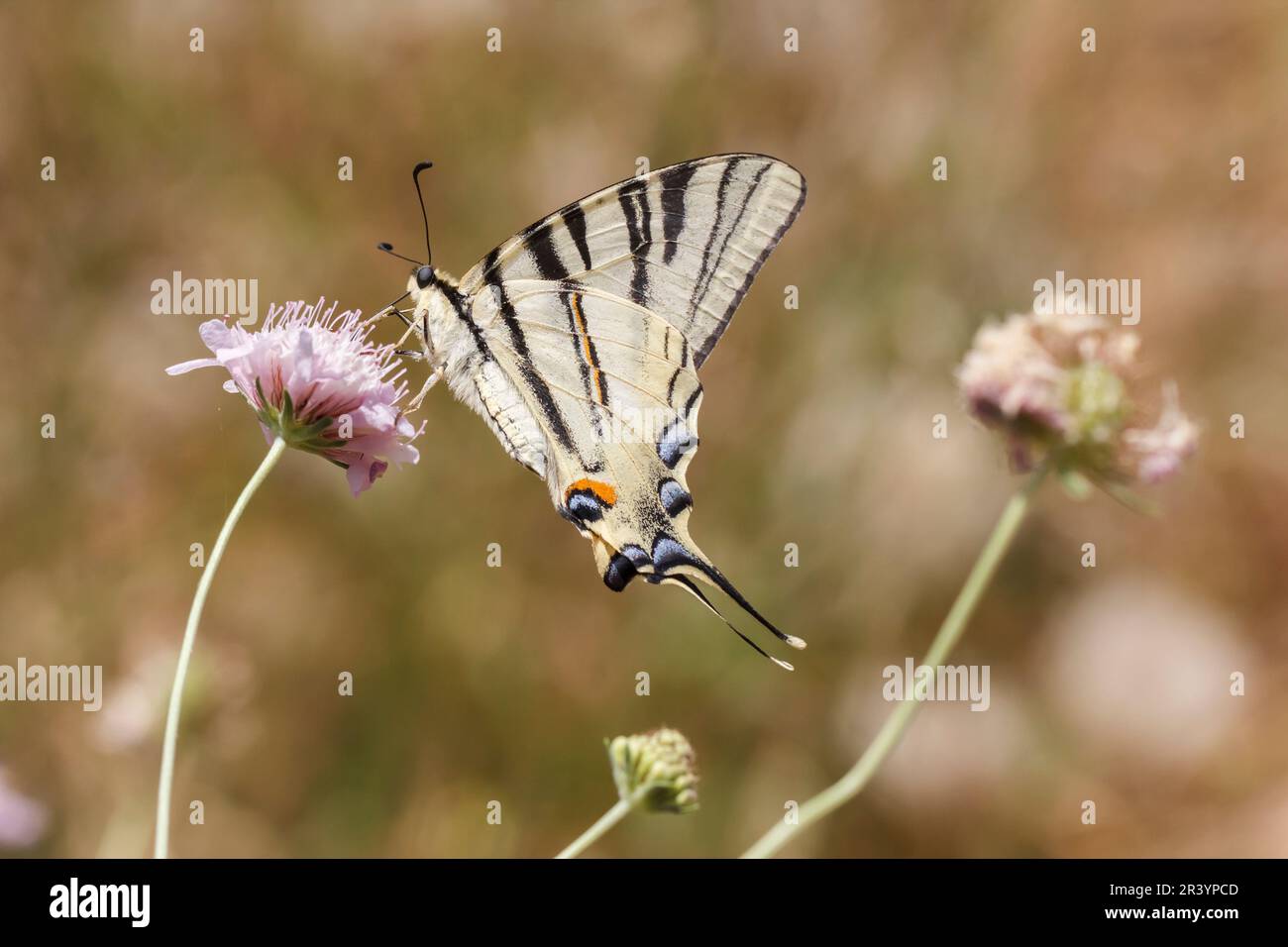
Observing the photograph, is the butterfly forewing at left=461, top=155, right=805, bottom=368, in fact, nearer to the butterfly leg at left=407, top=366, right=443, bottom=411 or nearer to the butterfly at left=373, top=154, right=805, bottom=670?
the butterfly at left=373, top=154, right=805, bottom=670

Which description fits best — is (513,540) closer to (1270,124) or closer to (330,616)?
(330,616)

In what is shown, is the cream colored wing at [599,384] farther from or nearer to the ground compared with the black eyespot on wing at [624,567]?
farther from the ground

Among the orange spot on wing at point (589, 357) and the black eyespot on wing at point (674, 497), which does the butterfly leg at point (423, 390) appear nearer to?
the orange spot on wing at point (589, 357)

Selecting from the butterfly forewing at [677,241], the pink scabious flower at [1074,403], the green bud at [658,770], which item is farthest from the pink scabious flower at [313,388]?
the pink scabious flower at [1074,403]

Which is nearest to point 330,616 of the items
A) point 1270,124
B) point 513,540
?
point 513,540

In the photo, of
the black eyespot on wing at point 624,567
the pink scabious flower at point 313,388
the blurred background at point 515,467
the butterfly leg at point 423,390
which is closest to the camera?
the pink scabious flower at point 313,388

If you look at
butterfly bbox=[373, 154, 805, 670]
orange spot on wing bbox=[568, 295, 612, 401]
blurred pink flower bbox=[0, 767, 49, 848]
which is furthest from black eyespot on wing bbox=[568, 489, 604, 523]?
blurred pink flower bbox=[0, 767, 49, 848]
